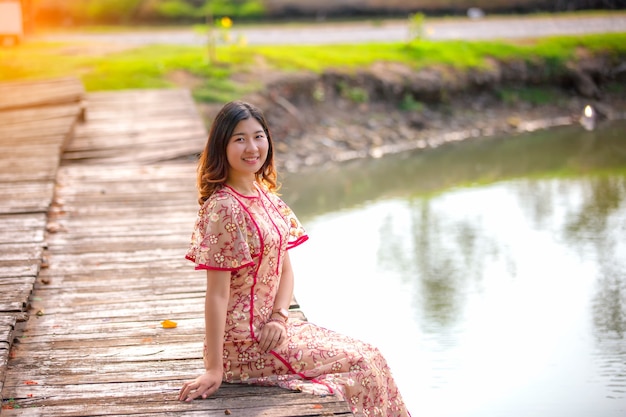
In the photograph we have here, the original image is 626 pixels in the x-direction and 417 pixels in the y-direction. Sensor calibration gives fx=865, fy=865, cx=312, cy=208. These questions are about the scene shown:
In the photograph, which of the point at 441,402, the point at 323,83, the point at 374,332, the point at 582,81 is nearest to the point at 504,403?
the point at 441,402

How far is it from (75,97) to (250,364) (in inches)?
234

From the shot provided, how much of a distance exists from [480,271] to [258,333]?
4157 mm

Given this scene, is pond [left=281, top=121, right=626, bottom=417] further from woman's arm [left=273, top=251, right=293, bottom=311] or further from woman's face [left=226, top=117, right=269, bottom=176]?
woman's face [left=226, top=117, right=269, bottom=176]

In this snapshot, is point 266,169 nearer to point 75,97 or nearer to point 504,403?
point 504,403

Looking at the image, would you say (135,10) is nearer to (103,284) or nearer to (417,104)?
(417,104)

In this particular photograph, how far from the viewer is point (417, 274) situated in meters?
7.11

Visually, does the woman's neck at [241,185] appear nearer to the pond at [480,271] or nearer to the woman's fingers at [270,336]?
the woman's fingers at [270,336]

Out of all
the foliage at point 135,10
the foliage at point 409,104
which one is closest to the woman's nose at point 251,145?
the foliage at point 409,104

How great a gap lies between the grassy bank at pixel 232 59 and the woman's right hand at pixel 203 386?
25.8ft

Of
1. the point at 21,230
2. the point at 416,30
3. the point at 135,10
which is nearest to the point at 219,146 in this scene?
the point at 21,230

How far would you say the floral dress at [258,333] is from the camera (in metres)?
3.14

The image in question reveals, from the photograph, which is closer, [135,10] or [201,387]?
[201,387]

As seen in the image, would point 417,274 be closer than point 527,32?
Yes

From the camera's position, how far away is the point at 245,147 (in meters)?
3.21
